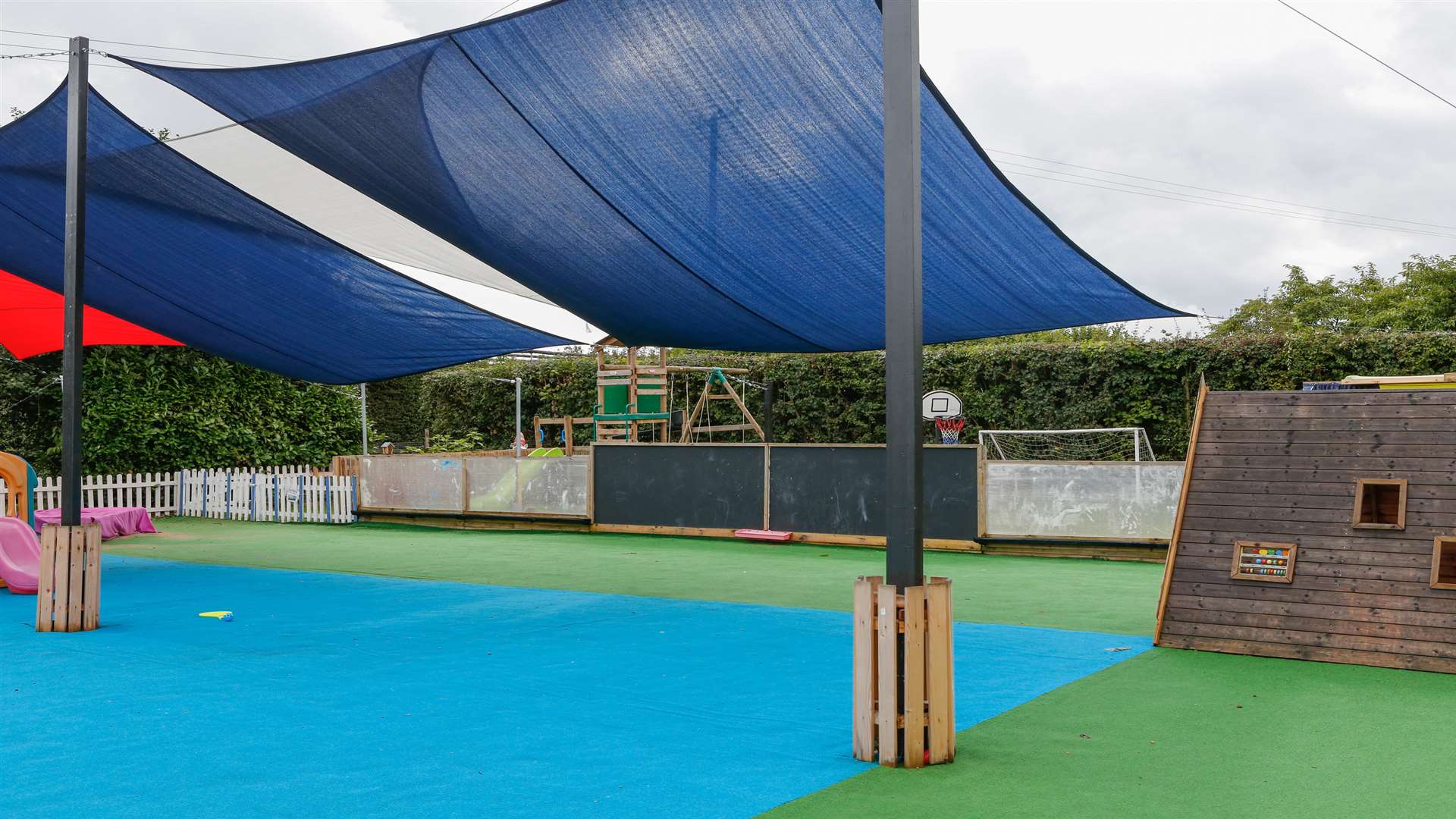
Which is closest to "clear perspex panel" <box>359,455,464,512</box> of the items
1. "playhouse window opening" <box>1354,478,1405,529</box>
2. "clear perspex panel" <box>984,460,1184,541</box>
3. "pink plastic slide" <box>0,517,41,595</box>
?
"pink plastic slide" <box>0,517,41,595</box>

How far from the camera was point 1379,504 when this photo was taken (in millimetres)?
7035

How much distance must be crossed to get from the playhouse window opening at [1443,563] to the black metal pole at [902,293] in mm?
3690

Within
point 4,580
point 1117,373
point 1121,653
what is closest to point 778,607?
point 1121,653

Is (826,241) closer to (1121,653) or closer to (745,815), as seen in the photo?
(1121,653)

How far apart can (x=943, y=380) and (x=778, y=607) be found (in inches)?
379

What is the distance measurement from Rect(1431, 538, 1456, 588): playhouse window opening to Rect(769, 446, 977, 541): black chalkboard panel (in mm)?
6128

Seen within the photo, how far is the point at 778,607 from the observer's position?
8.79 m

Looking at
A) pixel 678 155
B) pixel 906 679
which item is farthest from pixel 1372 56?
pixel 906 679

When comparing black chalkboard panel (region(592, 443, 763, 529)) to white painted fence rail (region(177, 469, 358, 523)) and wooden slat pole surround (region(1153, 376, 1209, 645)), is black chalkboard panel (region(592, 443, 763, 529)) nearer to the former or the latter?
white painted fence rail (region(177, 469, 358, 523))

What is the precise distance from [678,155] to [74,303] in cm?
436

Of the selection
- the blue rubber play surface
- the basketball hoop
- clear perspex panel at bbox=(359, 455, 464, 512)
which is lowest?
the blue rubber play surface

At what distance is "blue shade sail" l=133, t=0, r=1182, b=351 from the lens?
20.3 ft

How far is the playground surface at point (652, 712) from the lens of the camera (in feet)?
13.3

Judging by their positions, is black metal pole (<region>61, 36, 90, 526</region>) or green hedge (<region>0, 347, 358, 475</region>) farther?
green hedge (<region>0, 347, 358, 475</region>)
